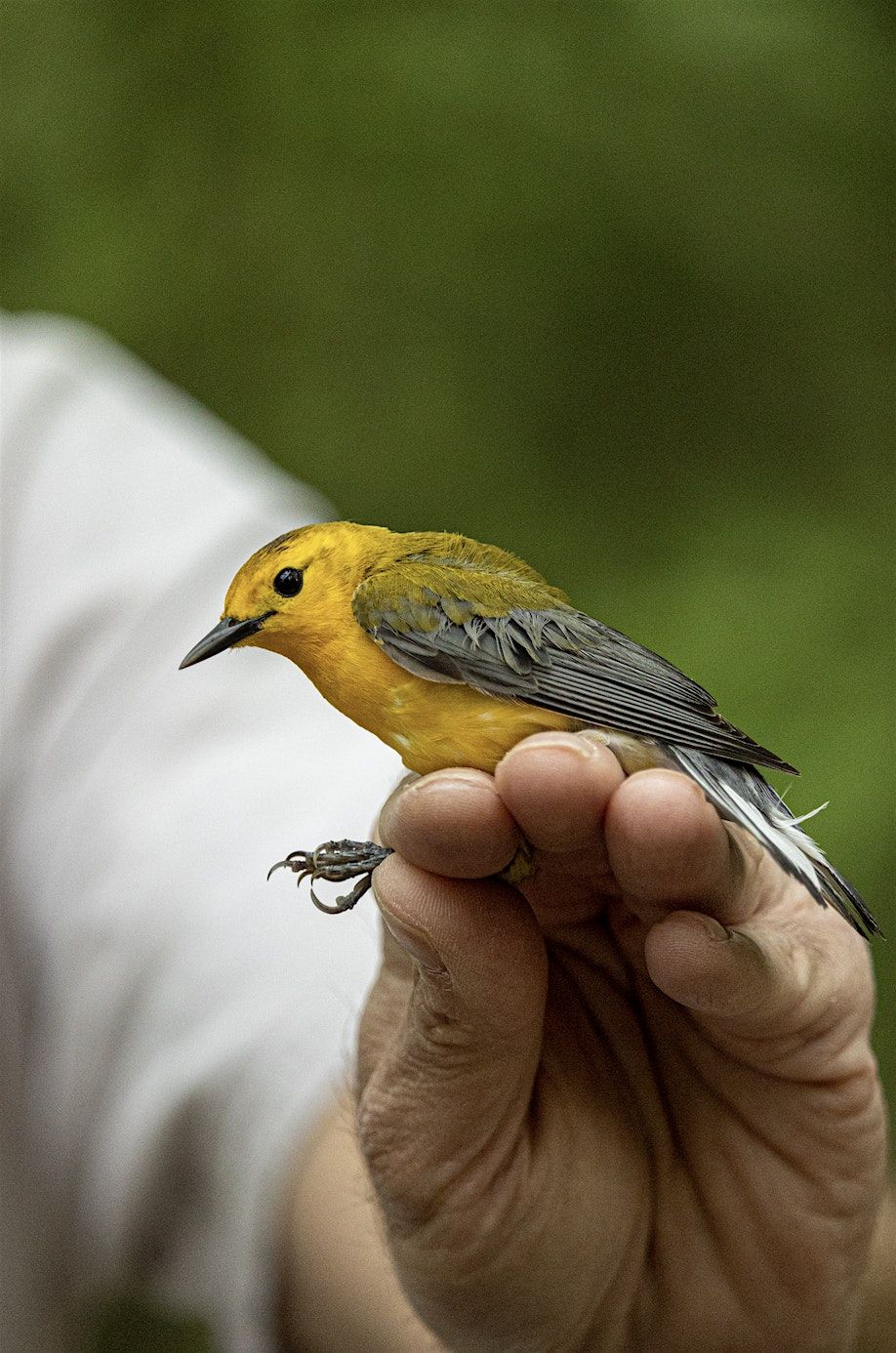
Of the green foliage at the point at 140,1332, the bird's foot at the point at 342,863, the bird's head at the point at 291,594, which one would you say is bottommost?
the green foliage at the point at 140,1332

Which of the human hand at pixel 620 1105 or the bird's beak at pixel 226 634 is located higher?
the bird's beak at pixel 226 634

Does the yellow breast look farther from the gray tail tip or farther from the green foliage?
the green foliage

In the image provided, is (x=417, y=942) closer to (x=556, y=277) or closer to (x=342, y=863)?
(x=342, y=863)

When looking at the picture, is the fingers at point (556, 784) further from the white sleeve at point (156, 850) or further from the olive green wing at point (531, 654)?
the white sleeve at point (156, 850)

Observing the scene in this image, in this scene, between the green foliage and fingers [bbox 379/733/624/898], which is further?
the green foliage

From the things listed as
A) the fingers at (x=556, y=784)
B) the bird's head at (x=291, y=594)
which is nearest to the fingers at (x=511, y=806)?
the fingers at (x=556, y=784)

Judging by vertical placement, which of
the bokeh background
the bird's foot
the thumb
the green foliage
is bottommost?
the green foliage

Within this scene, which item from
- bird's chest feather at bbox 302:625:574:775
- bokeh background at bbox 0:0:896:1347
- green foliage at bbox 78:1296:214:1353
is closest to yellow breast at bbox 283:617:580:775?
bird's chest feather at bbox 302:625:574:775
